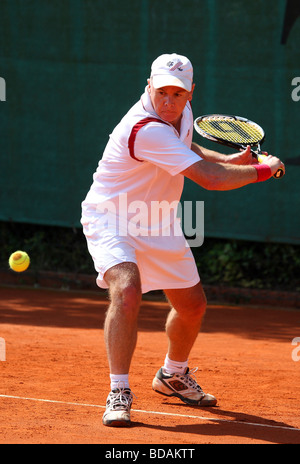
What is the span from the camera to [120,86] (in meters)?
8.30

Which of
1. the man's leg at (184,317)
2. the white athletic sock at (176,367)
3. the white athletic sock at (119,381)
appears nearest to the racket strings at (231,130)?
the man's leg at (184,317)

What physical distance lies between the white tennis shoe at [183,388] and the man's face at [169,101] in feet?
4.66

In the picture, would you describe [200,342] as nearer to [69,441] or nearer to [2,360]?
[2,360]

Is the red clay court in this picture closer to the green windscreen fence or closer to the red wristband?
the green windscreen fence

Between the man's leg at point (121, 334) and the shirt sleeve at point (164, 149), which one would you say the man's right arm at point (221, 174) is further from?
the man's leg at point (121, 334)

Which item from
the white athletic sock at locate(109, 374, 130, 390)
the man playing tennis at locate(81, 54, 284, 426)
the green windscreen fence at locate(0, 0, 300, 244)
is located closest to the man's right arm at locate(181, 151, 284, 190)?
the man playing tennis at locate(81, 54, 284, 426)

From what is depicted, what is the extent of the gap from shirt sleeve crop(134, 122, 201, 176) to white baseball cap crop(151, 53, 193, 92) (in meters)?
0.21

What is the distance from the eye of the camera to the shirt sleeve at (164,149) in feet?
13.2

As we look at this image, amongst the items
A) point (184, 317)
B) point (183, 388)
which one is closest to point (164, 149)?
point (184, 317)

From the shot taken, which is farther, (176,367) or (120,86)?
(120,86)

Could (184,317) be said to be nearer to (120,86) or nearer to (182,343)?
(182,343)

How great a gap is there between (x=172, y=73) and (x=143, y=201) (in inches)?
25.8
